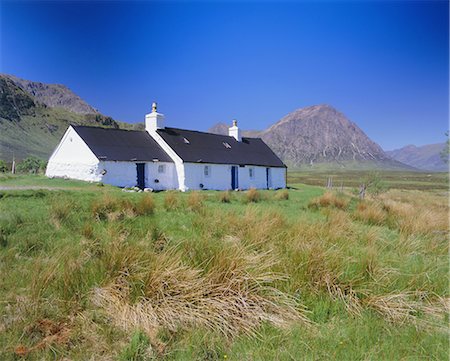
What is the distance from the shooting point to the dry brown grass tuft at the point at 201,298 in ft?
14.1

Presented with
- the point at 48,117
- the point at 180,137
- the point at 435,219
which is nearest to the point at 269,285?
the point at 435,219

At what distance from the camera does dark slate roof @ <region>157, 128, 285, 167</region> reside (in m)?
29.8

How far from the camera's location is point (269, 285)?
5.05 meters

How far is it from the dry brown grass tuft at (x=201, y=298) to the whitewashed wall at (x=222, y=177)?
915 inches

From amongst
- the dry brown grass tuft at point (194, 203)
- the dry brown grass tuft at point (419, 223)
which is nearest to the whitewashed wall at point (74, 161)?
the dry brown grass tuft at point (194, 203)

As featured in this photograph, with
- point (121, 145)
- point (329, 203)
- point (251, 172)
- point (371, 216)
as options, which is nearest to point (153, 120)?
point (121, 145)

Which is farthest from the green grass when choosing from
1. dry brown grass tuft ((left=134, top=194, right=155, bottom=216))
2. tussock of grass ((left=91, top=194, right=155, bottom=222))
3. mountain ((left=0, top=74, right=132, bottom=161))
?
mountain ((left=0, top=74, right=132, bottom=161))

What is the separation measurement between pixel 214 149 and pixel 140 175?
26.1ft

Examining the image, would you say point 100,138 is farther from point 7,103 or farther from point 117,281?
point 7,103

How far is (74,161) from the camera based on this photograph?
26047 mm

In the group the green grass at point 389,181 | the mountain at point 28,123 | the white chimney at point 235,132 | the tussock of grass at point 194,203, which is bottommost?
the green grass at point 389,181

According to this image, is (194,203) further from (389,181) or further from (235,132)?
(389,181)

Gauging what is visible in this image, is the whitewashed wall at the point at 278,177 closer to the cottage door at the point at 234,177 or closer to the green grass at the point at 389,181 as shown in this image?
the green grass at the point at 389,181

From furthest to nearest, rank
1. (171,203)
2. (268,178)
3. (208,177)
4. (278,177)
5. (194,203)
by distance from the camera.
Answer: (278,177) < (268,178) < (208,177) < (194,203) < (171,203)
